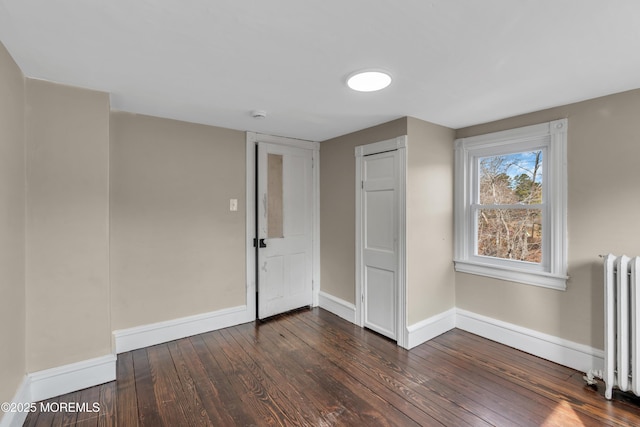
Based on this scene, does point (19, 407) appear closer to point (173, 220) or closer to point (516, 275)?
point (173, 220)

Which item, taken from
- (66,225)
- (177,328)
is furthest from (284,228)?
(66,225)

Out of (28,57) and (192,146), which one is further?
(192,146)

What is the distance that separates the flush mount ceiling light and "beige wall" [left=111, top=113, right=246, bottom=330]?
1701mm

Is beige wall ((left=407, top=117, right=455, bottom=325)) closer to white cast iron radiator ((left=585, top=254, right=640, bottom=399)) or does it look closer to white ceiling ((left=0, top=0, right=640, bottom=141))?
white ceiling ((left=0, top=0, right=640, bottom=141))

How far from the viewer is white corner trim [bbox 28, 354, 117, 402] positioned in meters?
1.99

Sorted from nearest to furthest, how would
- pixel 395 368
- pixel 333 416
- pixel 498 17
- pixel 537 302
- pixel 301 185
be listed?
pixel 498 17
pixel 333 416
pixel 395 368
pixel 537 302
pixel 301 185

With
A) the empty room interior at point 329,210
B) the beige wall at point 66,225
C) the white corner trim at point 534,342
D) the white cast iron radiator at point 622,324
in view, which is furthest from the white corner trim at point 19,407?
the white cast iron radiator at point 622,324

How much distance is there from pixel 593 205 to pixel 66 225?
3.99 meters

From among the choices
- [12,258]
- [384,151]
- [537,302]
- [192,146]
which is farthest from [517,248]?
[12,258]

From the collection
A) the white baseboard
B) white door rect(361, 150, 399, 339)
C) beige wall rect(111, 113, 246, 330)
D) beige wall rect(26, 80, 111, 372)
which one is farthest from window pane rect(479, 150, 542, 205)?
beige wall rect(26, 80, 111, 372)

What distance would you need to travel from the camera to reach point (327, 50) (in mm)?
1613

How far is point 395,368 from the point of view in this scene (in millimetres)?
2420

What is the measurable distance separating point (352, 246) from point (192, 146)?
2.04 meters

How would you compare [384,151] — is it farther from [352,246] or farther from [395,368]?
[395,368]
